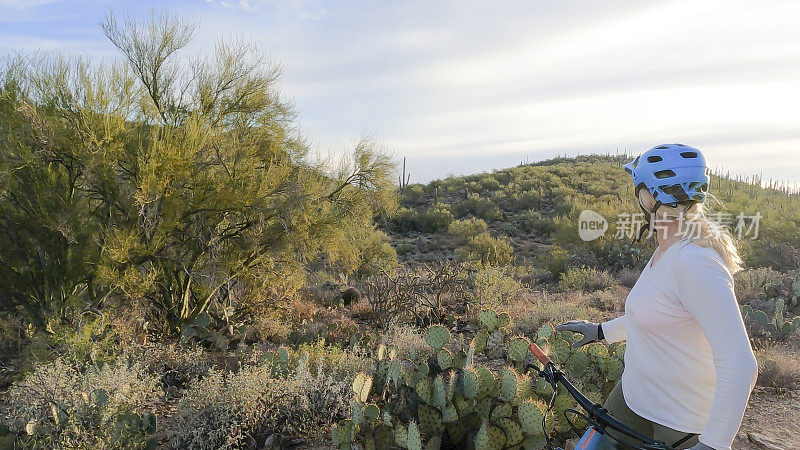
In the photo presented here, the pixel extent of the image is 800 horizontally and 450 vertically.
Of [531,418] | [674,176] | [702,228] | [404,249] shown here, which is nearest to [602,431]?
[702,228]

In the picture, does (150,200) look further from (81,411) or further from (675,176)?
(675,176)

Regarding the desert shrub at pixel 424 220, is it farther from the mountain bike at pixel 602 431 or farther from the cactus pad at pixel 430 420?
the mountain bike at pixel 602 431

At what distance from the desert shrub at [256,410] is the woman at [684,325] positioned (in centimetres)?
330

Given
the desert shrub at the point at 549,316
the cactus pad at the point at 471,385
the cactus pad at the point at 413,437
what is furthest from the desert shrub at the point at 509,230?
the cactus pad at the point at 413,437

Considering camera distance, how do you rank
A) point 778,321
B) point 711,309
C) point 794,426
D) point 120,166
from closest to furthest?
point 711,309 < point 794,426 < point 120,166 < point 778,321

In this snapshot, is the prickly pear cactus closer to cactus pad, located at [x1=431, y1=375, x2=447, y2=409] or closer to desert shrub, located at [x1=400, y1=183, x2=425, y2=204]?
cactus pad, located at [x1=431, y1=375, x2=447, y2=409]

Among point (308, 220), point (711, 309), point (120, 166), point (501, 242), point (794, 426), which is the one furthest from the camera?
point (501, 242)

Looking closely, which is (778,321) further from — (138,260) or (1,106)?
(1,106)

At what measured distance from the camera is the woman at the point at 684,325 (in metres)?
1.83

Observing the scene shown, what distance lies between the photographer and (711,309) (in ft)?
6.14

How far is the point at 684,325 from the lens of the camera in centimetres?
208

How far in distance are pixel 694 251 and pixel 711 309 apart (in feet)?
0.68

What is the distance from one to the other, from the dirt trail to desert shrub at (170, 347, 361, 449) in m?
3.56

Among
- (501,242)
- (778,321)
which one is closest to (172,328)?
(778,321)
